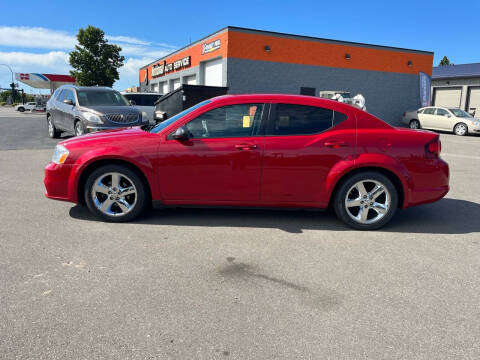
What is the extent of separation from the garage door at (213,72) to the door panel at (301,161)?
19.9 m

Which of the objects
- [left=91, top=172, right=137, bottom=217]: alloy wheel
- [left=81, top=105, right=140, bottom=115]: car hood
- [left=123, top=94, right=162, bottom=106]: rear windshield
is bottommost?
[left=91, top=172, right=137, bottom=217]: alloy wheel

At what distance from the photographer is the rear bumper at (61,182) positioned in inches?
173

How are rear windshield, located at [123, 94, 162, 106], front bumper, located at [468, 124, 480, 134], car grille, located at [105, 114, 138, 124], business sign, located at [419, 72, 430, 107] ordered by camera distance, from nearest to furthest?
car grille, located at [105, 114, 138, 124] → rear windshield, located at [123, 94, 162, 106] → front bumper, located at [468, 124, 480, 134] → business sign, located at [419, 72, 430, 107]

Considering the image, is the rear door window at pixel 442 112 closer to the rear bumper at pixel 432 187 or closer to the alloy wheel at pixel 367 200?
the rear bumper at pixel 432 187

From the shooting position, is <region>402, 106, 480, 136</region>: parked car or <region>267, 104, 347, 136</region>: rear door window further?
<region>402, 106, 480, 136</region>: parked car

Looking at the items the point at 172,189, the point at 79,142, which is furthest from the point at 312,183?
the point at 79,142

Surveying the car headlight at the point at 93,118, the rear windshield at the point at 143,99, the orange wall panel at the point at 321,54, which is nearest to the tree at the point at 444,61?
the orange wall panel at the point at 321,54

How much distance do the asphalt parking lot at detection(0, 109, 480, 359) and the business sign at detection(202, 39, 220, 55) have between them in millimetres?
20162

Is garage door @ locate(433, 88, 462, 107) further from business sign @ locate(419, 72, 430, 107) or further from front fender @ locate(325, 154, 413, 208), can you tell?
front fender @ locate(325, 154, 413, 208)

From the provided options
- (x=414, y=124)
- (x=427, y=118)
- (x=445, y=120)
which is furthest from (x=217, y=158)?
(x=414, y=124)

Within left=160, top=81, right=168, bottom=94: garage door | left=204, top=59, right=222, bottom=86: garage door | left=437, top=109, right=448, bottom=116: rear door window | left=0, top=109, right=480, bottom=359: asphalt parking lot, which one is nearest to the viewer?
left=0, top=109, right=480, bottom=359: asphalt parking lot

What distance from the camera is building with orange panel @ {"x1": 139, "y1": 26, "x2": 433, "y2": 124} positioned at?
885 inches

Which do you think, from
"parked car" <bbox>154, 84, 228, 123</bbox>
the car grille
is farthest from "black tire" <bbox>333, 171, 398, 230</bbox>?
"parked car" <bbox>154, 84, 228, 123</bbox>

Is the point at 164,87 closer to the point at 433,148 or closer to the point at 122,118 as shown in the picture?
the point at 122,118
